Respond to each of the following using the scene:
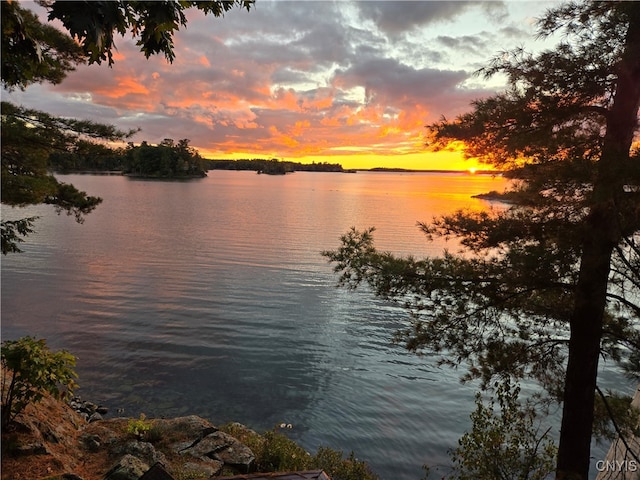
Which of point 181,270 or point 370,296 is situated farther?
point 181,270

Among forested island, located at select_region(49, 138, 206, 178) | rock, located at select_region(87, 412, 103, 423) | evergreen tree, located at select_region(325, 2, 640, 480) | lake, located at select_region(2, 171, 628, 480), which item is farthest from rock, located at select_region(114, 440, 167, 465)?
forested island, located at select_region(49, 138, 206, 178)

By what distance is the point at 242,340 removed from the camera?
18.5 m

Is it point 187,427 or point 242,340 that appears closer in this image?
point 187,427

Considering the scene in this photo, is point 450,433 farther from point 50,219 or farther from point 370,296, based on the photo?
point 50,219

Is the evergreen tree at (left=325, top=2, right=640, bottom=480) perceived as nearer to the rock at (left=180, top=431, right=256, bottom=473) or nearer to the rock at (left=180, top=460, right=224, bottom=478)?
the rock at (left=180, top=431, right=256, bottom=473)

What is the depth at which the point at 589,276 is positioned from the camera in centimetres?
733

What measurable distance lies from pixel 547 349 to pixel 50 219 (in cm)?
5187

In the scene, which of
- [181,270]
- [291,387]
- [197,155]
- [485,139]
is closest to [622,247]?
[485,139]

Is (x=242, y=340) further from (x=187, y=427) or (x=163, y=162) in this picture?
(x=163, y=162)

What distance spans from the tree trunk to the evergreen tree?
0.7 inches

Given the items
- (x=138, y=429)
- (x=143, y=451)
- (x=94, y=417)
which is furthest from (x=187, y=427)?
(x=94, y=417)

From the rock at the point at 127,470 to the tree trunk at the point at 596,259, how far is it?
6.76 meters

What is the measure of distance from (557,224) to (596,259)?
3.00ft

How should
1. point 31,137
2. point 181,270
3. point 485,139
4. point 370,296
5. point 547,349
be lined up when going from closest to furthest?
point 485,139 → point 547,349 → point 31,137 → point 370,296 → point 181,270
